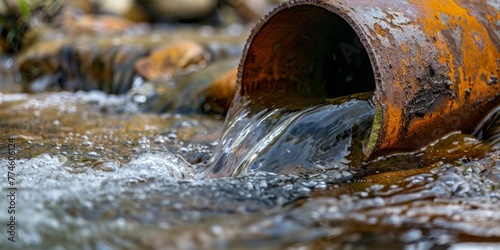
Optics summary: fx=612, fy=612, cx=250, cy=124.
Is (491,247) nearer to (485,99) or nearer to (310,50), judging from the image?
(485,99)

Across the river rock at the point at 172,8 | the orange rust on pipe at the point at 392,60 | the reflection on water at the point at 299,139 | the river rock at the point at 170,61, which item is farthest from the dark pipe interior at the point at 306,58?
the river rock at the point at 172,8

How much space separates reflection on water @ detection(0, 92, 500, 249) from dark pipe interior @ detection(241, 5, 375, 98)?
36 cm

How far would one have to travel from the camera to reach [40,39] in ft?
28.9

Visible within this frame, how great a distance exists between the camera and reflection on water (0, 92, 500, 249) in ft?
6.14

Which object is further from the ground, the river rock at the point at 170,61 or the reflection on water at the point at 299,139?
the river rock at the point at 170,61

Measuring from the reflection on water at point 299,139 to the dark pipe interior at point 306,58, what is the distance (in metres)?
0.30

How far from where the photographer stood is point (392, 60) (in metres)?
2.72

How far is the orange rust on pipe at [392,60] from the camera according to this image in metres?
2.72

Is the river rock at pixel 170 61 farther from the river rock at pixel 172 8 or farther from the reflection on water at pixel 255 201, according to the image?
the river rock at pixel 172 8

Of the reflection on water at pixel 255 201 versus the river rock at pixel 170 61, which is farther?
the river rock at pixel 170 61

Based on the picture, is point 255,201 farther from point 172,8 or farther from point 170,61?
point 172,8

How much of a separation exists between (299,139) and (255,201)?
2.49 feet

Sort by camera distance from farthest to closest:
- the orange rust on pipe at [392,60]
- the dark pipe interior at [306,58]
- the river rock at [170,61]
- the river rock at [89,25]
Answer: the river rock at [89,25] < the river rock at [170,61] < the dark pipe interior at [306,58] < the orange rust on pipe at [392,60]

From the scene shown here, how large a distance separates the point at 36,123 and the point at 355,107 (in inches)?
98.7
